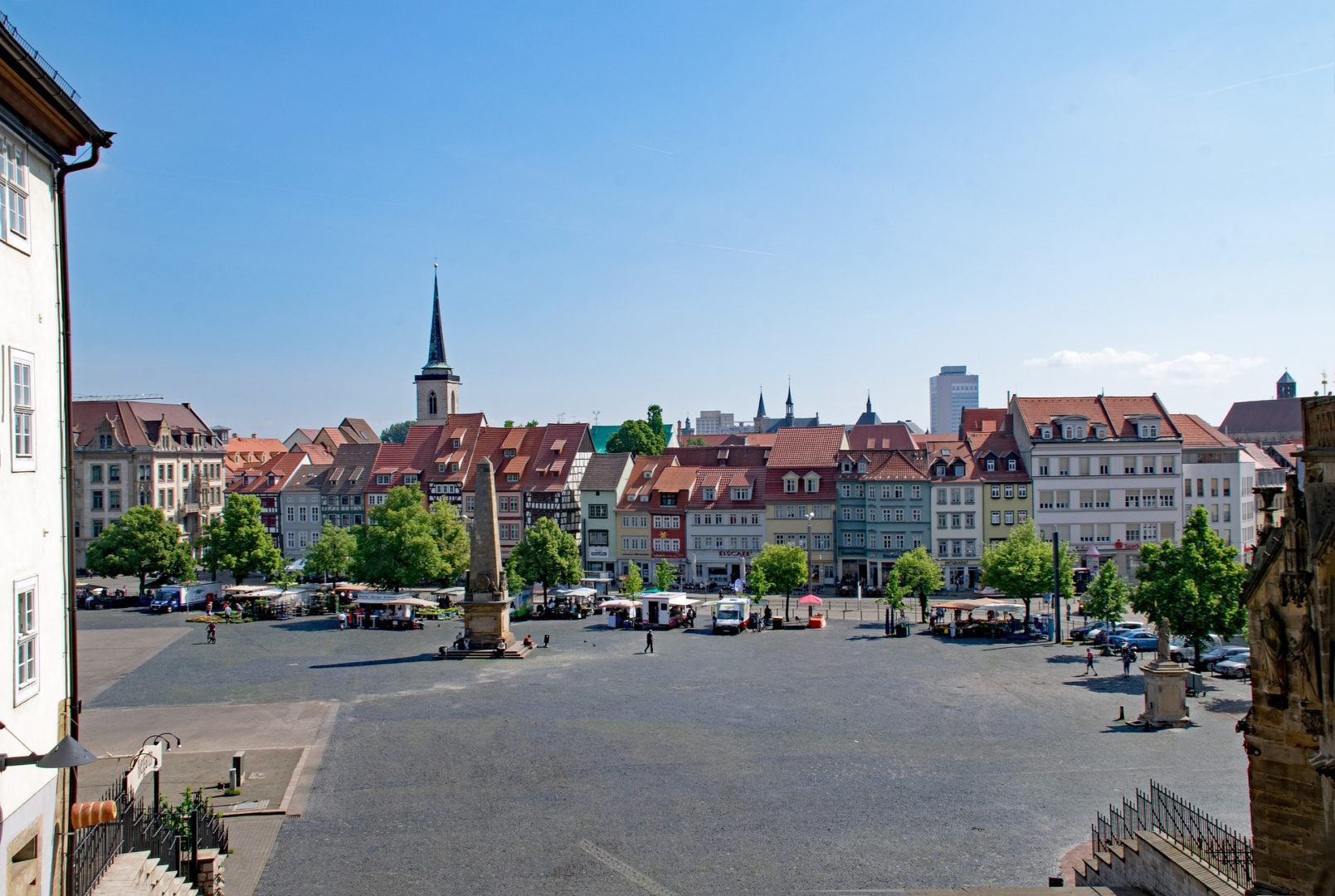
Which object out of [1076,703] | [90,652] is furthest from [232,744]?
[1076,703]

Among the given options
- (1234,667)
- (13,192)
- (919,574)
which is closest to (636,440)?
(919,574)

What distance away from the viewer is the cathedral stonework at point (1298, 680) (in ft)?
37.9

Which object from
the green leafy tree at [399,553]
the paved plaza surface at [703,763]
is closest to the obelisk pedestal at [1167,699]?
the paved plaza surface at [703,763]

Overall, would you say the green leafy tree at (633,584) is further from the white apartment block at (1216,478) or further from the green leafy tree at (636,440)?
the green leafy tree at (636,440)

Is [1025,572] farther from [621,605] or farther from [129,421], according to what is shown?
[129,421]

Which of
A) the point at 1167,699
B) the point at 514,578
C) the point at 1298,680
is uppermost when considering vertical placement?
the point at 1298,680

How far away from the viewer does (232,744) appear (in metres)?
27.8

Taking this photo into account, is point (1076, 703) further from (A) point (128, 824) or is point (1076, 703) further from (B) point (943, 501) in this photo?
(B) point (943, 501)

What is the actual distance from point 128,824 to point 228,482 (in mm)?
82490

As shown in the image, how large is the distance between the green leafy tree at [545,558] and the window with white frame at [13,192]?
4750cm

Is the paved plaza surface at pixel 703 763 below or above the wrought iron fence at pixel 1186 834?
below

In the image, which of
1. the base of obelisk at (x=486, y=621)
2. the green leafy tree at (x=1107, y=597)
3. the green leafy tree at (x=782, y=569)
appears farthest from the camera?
the green leafy tree at (x=782, y=569)

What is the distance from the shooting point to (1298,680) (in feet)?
41.0

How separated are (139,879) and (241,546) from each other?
52.2 meters
